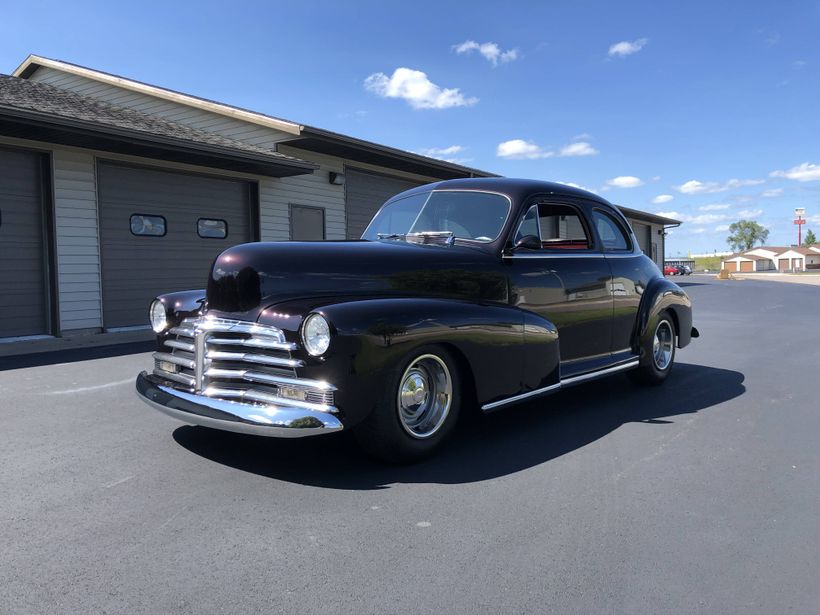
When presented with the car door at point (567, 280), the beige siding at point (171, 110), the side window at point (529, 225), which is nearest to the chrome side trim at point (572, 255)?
the car door at point (567, 280)

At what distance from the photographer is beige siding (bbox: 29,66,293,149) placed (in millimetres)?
13086

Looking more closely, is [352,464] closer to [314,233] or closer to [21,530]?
[21,530]

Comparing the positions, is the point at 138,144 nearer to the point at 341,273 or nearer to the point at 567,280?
the point at 341,273

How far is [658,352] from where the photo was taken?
6.09 m

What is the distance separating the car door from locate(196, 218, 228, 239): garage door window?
817cm

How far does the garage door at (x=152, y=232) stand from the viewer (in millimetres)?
10320

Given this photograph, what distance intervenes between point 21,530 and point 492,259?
121 inches

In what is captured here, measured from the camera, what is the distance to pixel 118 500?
125 inches

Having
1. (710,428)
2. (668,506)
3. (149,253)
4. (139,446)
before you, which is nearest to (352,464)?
(139,446)

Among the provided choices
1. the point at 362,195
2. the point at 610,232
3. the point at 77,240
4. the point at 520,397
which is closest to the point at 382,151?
the point at 362,195

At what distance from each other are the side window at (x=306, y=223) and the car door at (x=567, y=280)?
28.2 ft

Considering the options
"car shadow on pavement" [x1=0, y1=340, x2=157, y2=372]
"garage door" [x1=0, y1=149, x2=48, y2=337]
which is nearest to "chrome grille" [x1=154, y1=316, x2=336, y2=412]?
"car shadow on pavement" [x1=0, y1=340, x2=157, y2=372]

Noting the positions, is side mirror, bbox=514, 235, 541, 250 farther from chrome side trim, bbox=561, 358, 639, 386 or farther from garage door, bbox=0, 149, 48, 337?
garage door, bbox=0, 149, 48, 337

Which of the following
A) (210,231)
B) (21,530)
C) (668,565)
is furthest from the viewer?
(210,231)
